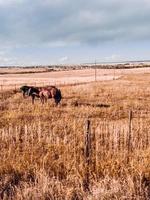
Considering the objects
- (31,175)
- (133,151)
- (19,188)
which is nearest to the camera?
(19,188)

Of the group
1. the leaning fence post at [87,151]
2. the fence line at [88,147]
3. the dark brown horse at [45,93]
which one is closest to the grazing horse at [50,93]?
the dark brown horse at [45,93]

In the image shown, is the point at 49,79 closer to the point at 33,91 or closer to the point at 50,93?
the point at 33,91

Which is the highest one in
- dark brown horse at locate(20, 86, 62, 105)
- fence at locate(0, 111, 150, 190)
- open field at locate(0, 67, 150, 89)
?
fence at locate(0, 111, 150, 190)

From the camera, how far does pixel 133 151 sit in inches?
474

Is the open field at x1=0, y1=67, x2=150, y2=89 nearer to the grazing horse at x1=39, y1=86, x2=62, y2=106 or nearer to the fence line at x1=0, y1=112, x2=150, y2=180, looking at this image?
the grazing horse at x1=39, y1=86, x2=62, y2=106

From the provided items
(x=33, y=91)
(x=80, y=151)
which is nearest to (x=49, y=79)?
(x=33, y=91)

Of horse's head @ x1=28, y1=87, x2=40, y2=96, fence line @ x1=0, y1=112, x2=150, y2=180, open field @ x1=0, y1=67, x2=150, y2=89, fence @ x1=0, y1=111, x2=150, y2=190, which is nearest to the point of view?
fence @ x1=0, y1=111, x2=150, y2=190

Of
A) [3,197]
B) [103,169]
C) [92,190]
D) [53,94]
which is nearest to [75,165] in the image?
[103,169]

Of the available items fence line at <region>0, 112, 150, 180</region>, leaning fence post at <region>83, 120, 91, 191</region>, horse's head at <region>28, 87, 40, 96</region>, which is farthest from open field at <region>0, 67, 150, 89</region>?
leaning fence post at <region>83, 120, 91, 191</region>

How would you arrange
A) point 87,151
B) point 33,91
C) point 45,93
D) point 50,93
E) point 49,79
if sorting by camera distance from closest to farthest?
point 87,151 → point 50,93 → point 45,93 → point 33,91 → point 49,79

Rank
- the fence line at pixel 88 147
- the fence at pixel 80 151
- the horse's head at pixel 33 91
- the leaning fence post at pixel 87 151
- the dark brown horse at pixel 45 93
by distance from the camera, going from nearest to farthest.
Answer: the leaning fence post at pixel 87 151 < the fence at pixel 80 151 < the fence line at pixel 88 147 < the dark brown horse at pixel 45 93 < the horse's head at pixel 33 91

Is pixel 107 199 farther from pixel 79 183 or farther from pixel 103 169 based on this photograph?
pixel 103 169

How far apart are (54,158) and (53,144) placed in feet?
4.86

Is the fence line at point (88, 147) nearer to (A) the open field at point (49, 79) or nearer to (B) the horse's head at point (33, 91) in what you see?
(B) the horse's head at point (33, 91)
